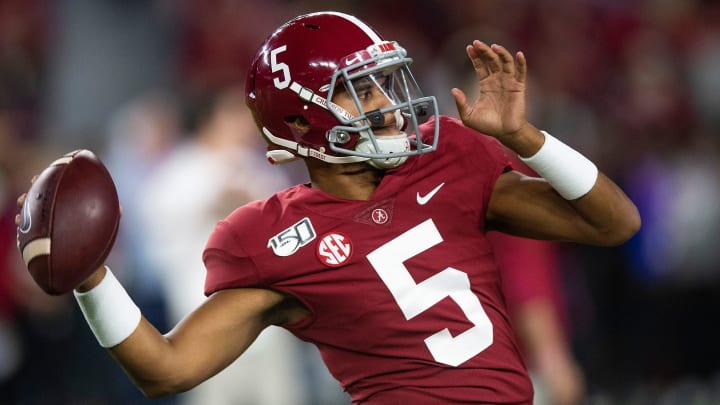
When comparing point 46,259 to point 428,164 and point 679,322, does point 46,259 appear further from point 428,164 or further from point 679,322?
point 679,322

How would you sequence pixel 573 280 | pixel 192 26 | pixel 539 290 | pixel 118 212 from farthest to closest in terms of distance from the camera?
1. pixel 192 26
2. pixel 573 280
3. pixel 539 290
4. pixel 118 212

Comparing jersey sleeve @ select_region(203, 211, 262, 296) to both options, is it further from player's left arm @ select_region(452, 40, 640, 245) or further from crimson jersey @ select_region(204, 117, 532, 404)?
player's left arm @ select_region(452, 40, 640, 245)

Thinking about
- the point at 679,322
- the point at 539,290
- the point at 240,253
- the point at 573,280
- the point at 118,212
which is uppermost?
the point at 118,212

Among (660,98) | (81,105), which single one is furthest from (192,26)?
(660,98)

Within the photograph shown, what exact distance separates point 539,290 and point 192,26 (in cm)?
451

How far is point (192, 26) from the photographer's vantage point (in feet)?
25.6

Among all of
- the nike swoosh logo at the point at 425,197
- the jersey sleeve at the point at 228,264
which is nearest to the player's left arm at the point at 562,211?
the nike swoosh logo at the point at 425,197

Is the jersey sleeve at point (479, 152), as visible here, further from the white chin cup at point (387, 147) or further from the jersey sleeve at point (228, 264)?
the jersey sleeve at point (228, 264)

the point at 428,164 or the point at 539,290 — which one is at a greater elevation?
the point at 428,164

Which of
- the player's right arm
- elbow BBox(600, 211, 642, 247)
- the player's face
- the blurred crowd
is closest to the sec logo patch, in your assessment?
the player's right arm

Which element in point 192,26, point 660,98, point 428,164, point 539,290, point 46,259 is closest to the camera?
point 46,259

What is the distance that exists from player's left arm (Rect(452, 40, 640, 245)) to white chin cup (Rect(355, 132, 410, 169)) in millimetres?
156

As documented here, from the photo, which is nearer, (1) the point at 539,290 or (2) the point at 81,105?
(1) the point at 539,290

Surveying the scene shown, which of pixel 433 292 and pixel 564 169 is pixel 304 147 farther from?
pixel 564 169
